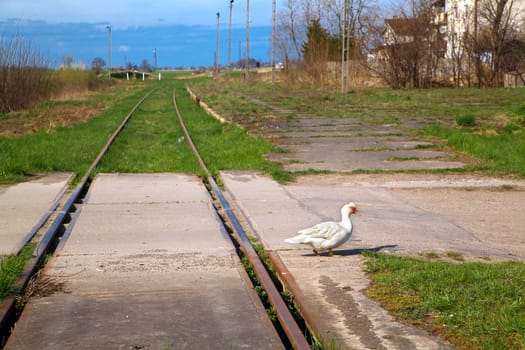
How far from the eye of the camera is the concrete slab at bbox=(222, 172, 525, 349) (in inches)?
205

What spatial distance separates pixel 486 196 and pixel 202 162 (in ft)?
17.6

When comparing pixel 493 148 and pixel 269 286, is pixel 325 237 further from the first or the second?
pixel 493 148

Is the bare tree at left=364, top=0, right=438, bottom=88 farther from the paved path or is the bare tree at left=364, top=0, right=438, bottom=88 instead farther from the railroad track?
the railroad track

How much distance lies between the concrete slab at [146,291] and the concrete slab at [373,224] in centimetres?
55

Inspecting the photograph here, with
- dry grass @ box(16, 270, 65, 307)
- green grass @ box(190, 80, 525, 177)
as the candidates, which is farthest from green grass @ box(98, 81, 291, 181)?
dry grass @ box(16, 270, 65, 307)

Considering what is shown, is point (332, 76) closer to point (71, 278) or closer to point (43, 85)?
point (43, 85)

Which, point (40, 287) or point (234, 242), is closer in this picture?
point (40, 287)

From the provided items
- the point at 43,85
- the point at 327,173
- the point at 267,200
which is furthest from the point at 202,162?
the point at 43,85

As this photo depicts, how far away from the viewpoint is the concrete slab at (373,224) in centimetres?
521

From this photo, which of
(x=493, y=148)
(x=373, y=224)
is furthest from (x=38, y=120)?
(x=373, y=224)

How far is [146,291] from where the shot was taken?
5879 mm

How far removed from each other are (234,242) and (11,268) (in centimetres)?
235

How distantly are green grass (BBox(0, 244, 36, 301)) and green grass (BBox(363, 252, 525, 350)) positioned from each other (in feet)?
9.04

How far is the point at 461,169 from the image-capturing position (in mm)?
13172
